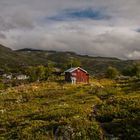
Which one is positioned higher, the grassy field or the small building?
the small building

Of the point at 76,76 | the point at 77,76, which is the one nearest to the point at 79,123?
the point at 76,76

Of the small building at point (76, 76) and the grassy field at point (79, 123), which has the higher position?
the small building at point (76, 76)

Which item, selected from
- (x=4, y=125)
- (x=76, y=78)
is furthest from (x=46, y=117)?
(x=76, y=78)

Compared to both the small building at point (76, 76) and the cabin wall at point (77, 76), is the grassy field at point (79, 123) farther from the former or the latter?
the cabin wall at point (77, 76)

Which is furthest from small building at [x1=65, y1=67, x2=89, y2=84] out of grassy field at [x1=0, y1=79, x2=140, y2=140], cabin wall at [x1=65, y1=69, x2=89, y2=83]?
grassy field at [x1=0, y1=79, x2=140, y2=140]

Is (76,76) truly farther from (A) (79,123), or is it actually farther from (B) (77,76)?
(A) (79,123)

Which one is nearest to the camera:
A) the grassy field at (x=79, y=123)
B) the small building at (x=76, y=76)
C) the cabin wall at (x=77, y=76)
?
the grassy field at (x=79, y=123)

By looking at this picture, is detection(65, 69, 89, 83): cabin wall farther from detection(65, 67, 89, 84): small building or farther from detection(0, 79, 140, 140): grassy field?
detection(0, 79, 140, 140): grassy field

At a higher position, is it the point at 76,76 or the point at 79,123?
the point at 76,76

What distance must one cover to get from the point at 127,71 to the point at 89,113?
5443 inches

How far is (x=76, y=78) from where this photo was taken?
431ft

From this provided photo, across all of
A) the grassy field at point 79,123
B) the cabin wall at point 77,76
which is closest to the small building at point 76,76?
the cabin wall at point 77,76

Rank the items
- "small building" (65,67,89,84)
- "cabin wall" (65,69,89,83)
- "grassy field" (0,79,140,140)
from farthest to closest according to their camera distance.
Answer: "cabin wall" (65,69,89,83), "small building" (65,67,89,84), "grassy field" (0,79,140,140)

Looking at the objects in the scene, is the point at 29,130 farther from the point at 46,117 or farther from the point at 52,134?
the point at 46,117
